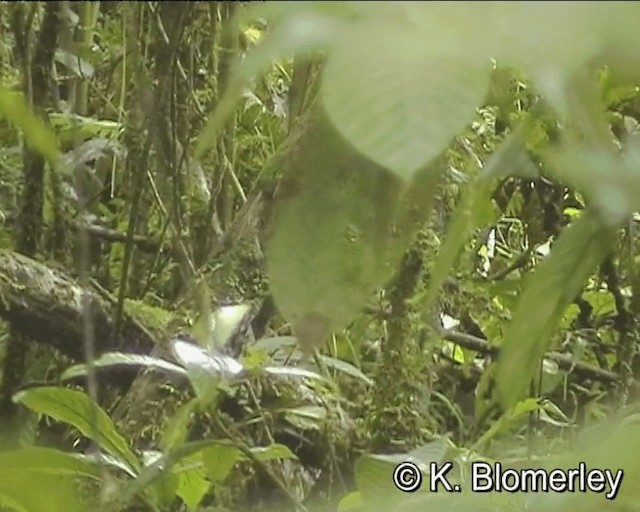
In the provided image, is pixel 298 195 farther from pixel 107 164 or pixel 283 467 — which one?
pixel 107 164

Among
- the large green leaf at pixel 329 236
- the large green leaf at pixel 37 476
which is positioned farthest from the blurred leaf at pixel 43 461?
the large green leaf at pixel 329 236

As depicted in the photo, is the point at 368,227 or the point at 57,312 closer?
the point at 368,227

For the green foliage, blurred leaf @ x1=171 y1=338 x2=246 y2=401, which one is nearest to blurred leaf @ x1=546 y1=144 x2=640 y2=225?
the green foliage

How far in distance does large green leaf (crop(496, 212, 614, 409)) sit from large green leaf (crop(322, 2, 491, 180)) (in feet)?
0.26

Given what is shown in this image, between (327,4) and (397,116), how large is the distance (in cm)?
2

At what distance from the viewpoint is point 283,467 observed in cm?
76

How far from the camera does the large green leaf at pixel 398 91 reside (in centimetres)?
15

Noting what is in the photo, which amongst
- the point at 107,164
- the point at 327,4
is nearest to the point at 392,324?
the point at 107,164

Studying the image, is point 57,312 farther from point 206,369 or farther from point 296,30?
point 296,30

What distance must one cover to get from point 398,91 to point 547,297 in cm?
12

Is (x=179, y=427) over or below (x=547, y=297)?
below

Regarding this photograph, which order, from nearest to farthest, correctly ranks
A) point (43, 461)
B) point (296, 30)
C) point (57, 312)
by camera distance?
point (296, 30), point (43, 461), point (57, 312)

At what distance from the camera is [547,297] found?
0.88 ft

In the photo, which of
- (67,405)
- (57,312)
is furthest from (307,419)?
(67,405)
